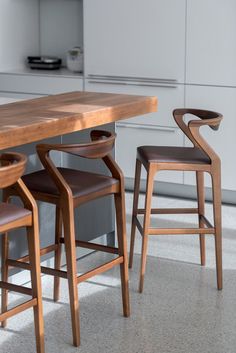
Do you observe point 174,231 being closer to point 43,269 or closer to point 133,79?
point 43,269

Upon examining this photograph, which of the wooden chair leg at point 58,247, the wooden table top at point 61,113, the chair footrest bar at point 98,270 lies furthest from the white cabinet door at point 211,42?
the chair footrest bar at point 98,270

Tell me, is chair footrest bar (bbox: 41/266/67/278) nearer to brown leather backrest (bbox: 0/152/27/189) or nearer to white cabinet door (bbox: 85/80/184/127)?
brown leather backrest (bbox: 0/152/27/189)

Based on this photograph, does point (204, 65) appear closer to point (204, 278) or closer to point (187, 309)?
point (204, 278)

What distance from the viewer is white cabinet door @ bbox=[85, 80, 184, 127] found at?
590cm

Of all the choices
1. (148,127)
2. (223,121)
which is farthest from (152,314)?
(148,127)

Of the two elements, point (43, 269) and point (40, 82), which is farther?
point (40, 82)

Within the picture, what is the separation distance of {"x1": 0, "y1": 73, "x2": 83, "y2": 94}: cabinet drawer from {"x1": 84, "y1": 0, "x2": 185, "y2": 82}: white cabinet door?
16 centimetres

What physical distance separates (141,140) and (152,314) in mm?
2432

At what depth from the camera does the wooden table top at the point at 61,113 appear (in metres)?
3.35

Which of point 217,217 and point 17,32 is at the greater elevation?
point 17,32

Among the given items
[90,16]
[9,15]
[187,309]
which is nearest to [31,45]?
[9,15]

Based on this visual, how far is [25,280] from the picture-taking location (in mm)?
4180

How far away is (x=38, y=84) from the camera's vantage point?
6379mm

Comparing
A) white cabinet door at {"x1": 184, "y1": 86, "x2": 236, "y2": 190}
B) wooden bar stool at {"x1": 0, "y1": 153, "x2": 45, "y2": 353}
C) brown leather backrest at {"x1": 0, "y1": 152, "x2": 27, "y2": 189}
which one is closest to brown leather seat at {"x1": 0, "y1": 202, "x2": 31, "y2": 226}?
wooden bar stool at {"x1": 0, "y1": 153, "x2": 45, "y2": 353}
